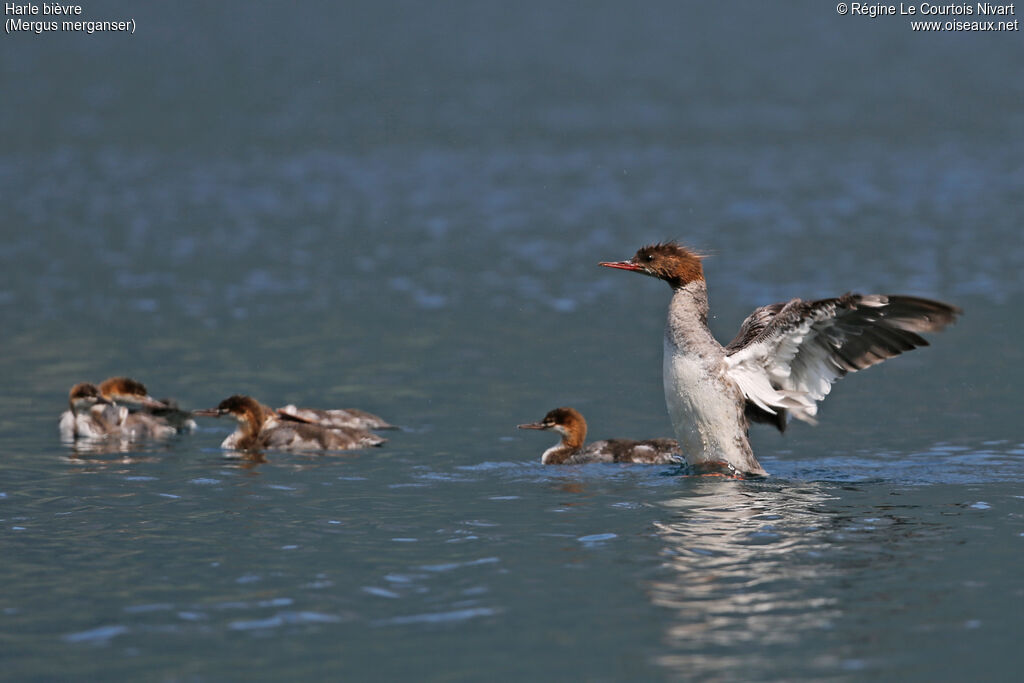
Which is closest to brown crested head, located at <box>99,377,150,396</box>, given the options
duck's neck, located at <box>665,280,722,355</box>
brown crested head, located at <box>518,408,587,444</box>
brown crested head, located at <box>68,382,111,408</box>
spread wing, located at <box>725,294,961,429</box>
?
brown crested head, located at <box>68,382,111,408</box>

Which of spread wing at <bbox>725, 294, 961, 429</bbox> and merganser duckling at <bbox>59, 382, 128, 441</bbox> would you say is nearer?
spread wing at <bbox>725, 294, 961, 429</bbox>

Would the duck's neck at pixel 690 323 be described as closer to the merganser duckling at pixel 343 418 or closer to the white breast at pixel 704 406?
the white breast at pixel 704 406

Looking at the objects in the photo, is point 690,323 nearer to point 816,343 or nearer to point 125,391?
point 816,343

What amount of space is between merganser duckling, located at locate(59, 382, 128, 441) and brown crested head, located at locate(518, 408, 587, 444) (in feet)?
12.8

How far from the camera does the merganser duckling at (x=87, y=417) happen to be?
13070 millimetres

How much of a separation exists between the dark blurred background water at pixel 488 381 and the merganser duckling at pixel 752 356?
55 cm

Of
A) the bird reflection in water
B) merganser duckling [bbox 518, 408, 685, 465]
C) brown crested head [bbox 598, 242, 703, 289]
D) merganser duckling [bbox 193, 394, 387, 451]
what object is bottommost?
the bird reflection in water

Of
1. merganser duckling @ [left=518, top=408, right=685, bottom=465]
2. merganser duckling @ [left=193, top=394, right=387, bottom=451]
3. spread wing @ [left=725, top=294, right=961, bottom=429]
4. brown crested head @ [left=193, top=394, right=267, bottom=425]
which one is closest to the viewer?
spread wing @ [left=725, top=294, right=961, bottom=429]

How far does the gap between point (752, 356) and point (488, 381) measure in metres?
5.02

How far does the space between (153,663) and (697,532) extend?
361 centimetres

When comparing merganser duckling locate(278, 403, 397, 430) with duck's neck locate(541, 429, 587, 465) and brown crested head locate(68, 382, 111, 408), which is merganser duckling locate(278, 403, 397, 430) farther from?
duck's neck locate(541, 429, 587, 465)

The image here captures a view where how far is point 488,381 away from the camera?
15398 millimetres

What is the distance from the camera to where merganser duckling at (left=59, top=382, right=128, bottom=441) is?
13070 mm

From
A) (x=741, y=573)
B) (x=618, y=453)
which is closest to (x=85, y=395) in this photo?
(x=618, y=453)
